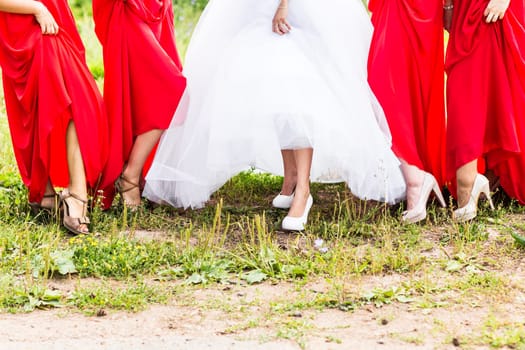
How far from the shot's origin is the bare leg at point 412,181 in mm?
4887

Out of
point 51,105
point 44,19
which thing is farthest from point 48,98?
point 44,19

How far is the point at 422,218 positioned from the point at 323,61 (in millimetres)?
978

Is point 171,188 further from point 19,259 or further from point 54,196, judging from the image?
point 19,259

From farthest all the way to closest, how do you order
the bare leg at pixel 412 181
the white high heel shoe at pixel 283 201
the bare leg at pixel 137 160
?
the white high heel shoe at pixel 283 201, the bare leg at pixel 137 160, the bare leg at pixel 412 181

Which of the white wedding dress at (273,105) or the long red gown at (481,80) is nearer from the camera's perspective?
the white wedding dress at (273,105)

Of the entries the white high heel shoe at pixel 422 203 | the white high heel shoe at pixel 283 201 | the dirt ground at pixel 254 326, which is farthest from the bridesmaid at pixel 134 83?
the white high heel shoe at pixel 422 203

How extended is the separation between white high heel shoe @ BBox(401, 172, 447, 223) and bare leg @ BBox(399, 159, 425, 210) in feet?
0.06

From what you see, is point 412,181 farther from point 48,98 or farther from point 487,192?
point 48,98

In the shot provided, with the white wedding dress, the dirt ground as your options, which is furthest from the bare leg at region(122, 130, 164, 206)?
the dirt ground

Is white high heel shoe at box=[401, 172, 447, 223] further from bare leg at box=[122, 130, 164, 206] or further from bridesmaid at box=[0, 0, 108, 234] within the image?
bridesmaid at box=[0, 0, 108, 234]

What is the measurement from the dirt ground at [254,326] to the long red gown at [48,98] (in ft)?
3.79

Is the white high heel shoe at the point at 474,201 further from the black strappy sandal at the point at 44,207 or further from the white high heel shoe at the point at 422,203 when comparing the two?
the black strappy sandal at the point at 44,207

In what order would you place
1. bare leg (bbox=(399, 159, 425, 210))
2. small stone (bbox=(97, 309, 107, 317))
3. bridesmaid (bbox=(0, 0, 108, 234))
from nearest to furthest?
small stone (bbox=(97, 309, 107, 317)) → bridesmaid (bbox=(0, 0, 108, 234)) → bare leg (bbox=(399, 159, 425, 210))

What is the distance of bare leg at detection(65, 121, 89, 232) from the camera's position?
4.79 m
